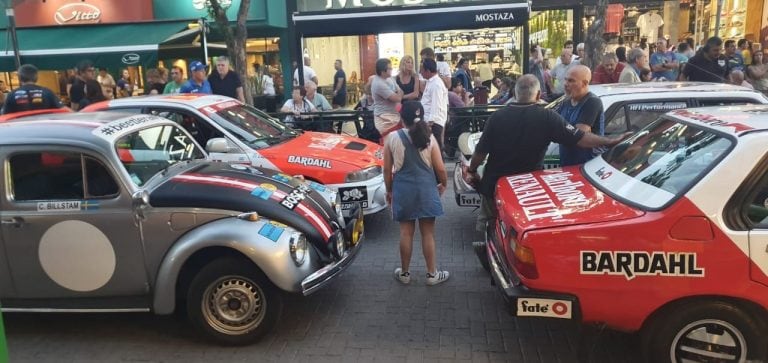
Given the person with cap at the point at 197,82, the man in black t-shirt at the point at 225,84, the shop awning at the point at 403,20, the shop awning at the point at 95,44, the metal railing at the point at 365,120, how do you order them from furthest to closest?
1. the shop awning at the point at 95,44
2. the shop awning at the point at 403,20
3. the metal railing at the point at 365,120
4. the man in black t-shirt at the point at 225,84
5. the person with cap at the point at 197,82

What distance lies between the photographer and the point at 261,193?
4.31 meters

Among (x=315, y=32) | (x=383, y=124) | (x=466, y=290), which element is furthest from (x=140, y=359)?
(x=315, y=32)

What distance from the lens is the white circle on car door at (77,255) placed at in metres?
4.04

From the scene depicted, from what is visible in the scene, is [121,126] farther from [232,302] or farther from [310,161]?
[310,161]

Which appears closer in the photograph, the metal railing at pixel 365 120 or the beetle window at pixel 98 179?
the beetle window at pixel 98 179

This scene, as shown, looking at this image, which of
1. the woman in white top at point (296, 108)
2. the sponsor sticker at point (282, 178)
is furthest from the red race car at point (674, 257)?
the woman in white top at point (296, 108)

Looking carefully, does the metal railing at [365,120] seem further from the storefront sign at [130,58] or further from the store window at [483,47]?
the storefront sign at [130,58]

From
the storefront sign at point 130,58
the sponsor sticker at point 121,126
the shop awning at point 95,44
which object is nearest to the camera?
the sponsor sticker at point 121,126

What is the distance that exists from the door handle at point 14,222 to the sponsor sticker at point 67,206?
0.45 feet

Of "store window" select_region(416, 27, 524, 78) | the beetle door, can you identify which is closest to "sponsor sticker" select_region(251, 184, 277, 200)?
the beetle door

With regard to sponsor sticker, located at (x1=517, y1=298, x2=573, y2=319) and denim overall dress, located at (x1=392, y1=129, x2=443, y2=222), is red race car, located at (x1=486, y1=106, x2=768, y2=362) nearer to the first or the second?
sponsor sticker, located at (x1=517, y1=298, x2=573, y2=319)

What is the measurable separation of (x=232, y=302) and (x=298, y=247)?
60 cm

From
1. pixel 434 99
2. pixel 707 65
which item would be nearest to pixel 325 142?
pixel 434 99

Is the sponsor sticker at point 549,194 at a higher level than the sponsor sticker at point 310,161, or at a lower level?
higher
